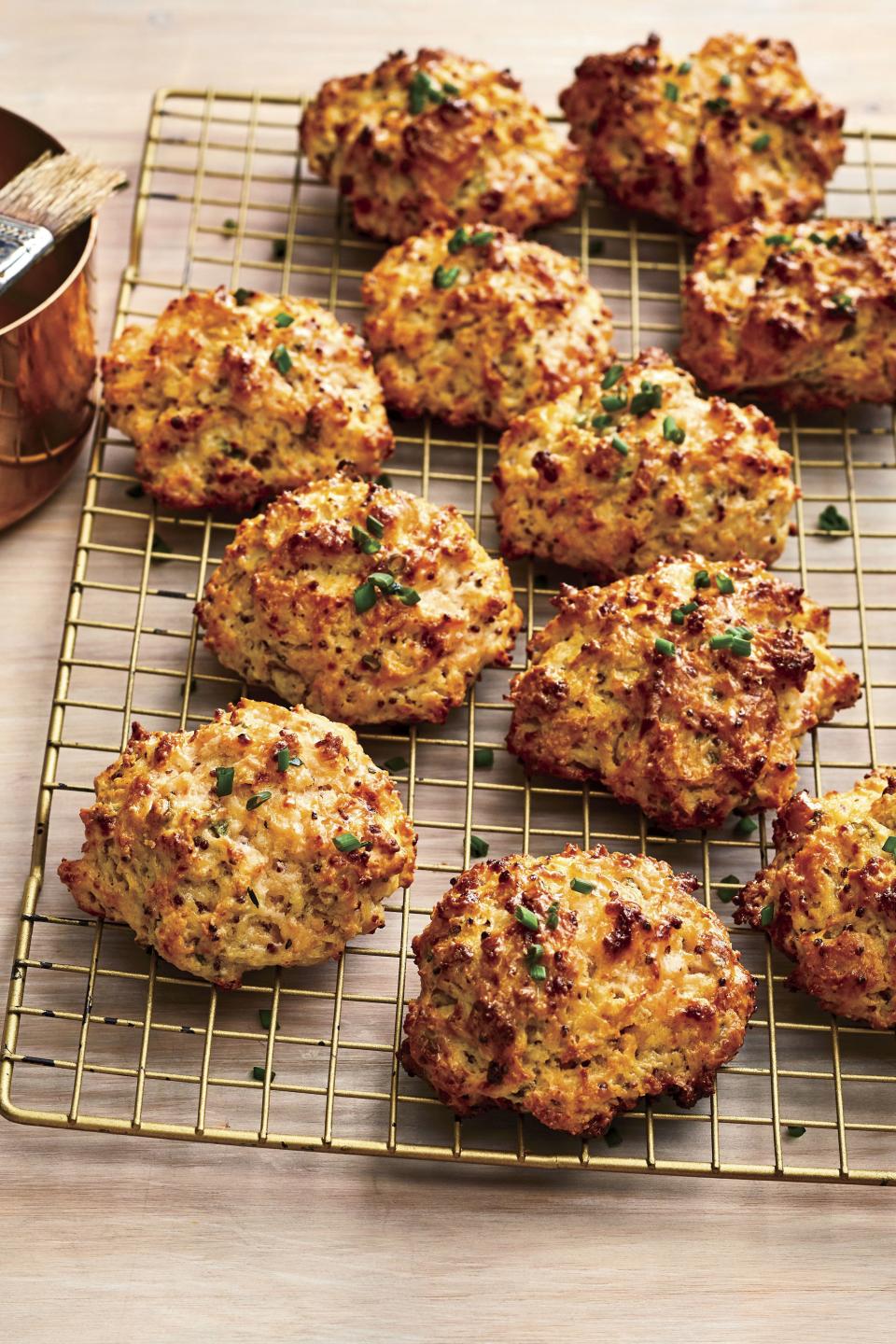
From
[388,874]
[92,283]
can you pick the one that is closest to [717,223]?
[92,283]

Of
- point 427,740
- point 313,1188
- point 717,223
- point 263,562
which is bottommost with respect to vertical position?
point 313,1188

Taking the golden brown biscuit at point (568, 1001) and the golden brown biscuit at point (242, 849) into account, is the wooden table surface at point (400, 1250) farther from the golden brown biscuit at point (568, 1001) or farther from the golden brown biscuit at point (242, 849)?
the golden brown biscuit at point (242, 849)

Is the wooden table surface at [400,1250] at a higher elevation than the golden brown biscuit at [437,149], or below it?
below

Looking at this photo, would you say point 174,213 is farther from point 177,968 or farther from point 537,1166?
point 537,1166

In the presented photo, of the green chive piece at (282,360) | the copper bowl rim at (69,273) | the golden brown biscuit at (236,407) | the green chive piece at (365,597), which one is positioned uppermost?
the copper bowl rim at (69,273)

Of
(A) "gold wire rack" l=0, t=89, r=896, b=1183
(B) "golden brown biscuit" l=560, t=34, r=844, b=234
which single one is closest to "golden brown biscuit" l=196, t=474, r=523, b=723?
(A) "gold wire rack" l=0, t=89, r=896, b=1183

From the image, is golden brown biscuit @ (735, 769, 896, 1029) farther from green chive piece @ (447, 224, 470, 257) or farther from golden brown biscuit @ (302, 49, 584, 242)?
golden brown biscuit @ (302, 49, 584, 242)

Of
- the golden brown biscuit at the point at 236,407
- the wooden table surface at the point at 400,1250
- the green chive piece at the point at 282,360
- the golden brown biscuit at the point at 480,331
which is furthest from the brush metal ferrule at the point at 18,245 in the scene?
the wooden table surface at the point at 400,1250

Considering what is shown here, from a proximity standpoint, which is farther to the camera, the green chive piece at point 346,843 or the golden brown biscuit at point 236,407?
the golden brown biscuit at point 236,407
